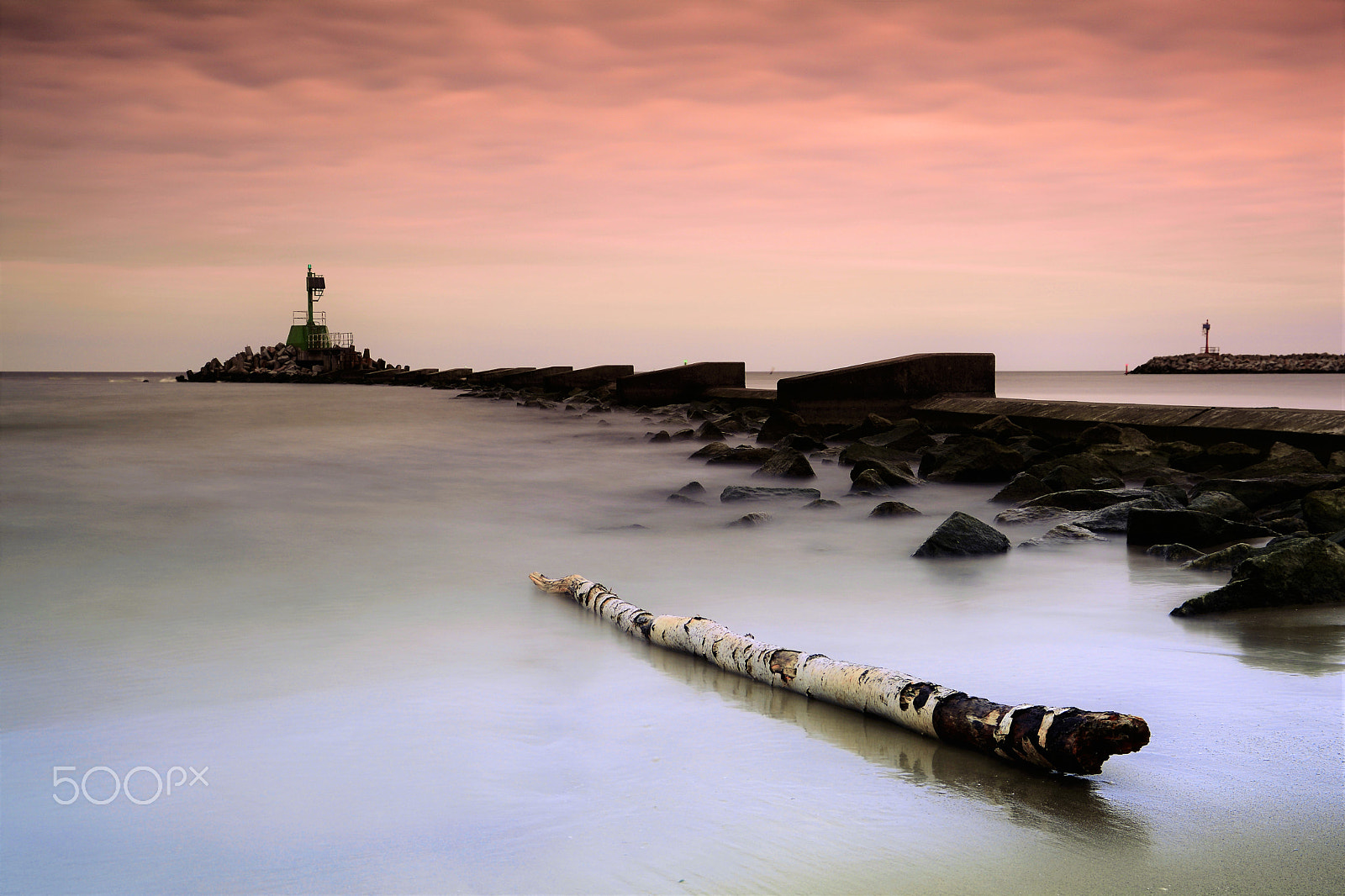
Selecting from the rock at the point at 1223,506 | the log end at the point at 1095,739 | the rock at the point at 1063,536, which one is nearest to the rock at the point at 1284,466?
the rock at the point at 1223,506

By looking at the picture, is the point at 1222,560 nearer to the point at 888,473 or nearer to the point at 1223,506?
the point at 1223,506

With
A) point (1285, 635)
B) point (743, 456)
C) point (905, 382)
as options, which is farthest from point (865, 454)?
point (1285, 635)

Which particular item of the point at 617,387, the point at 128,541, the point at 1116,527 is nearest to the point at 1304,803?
the point at 1116,527

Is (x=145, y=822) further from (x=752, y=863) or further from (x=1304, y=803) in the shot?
(x=1304, y=803)

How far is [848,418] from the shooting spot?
42.2 ft

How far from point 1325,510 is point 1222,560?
2.34 ft

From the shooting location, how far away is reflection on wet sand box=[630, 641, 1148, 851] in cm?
166

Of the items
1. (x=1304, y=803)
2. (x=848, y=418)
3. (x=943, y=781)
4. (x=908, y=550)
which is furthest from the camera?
(x=848, y=418)

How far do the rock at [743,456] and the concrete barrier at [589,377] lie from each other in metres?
19.2

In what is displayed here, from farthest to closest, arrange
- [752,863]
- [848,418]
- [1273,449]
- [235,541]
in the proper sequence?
[848,418]
[1273,449]
[235,541]
[752,863]

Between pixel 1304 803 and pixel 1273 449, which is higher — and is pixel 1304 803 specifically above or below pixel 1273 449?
below

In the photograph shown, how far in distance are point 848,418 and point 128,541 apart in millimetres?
9356

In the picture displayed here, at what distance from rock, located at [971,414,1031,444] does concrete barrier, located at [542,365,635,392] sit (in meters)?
19.0

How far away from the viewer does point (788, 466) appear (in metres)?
7.53
